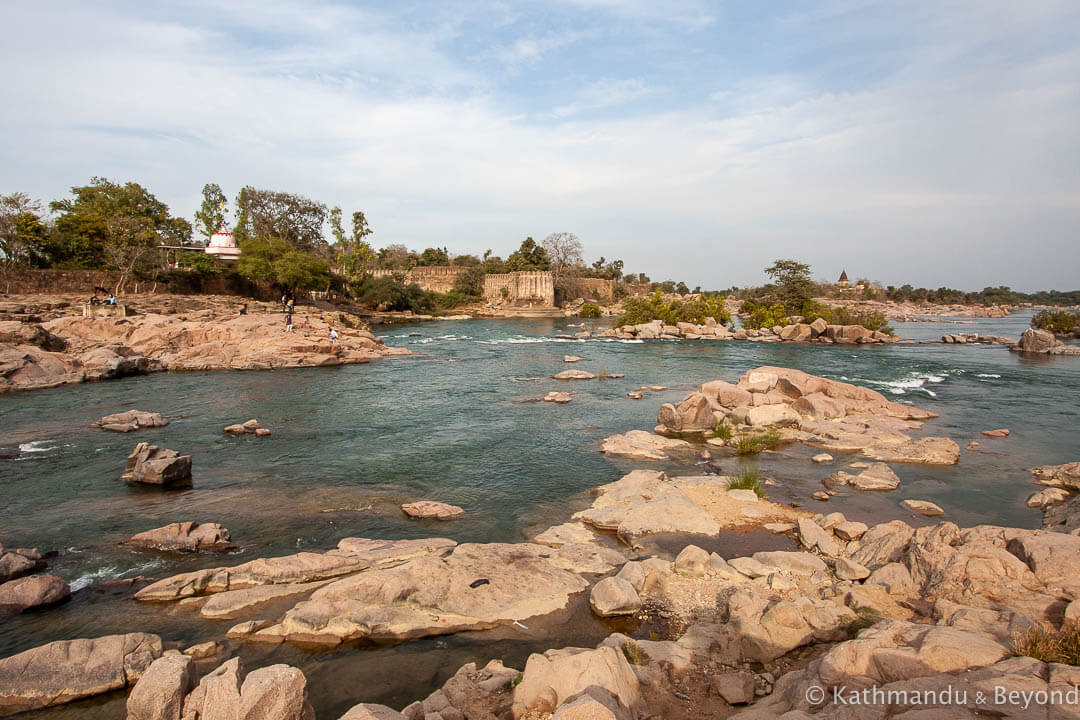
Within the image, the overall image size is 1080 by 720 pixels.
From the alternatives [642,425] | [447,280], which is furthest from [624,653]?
[447,280]

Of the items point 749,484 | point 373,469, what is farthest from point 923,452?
point 373,469

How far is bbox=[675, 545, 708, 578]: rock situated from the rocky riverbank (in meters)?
22.7

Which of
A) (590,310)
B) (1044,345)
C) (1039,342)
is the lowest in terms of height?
(1044,345)

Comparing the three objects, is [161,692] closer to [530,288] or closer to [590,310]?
[590,310]

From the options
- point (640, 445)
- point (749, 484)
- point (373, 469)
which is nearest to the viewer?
point (749, 484)

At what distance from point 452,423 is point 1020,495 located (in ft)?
43.9

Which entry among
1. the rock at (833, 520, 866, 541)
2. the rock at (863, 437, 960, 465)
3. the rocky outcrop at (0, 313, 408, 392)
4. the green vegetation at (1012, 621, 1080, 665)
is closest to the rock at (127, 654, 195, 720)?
the green vegetation at (1012, 621, 1080, 665)

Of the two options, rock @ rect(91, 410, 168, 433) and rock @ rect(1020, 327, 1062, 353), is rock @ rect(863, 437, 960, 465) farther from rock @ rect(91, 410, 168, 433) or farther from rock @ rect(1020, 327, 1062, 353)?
rock @ rect(1020, 327, 1062, 353)

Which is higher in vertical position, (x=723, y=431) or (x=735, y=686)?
(x=723, y=431)

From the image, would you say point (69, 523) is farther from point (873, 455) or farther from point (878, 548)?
point (873, 455)

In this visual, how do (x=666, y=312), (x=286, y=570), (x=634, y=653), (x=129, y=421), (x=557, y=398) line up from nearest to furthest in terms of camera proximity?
1. (x=634, y=653)
2. (x=286, y=570)
3. (x=129, y=421)
4. (x=557, y=398)
5. (x=666, y=312)

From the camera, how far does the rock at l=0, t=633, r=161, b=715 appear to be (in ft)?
17.3

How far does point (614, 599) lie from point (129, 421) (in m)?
15.1

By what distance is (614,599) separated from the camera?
6.80 m
